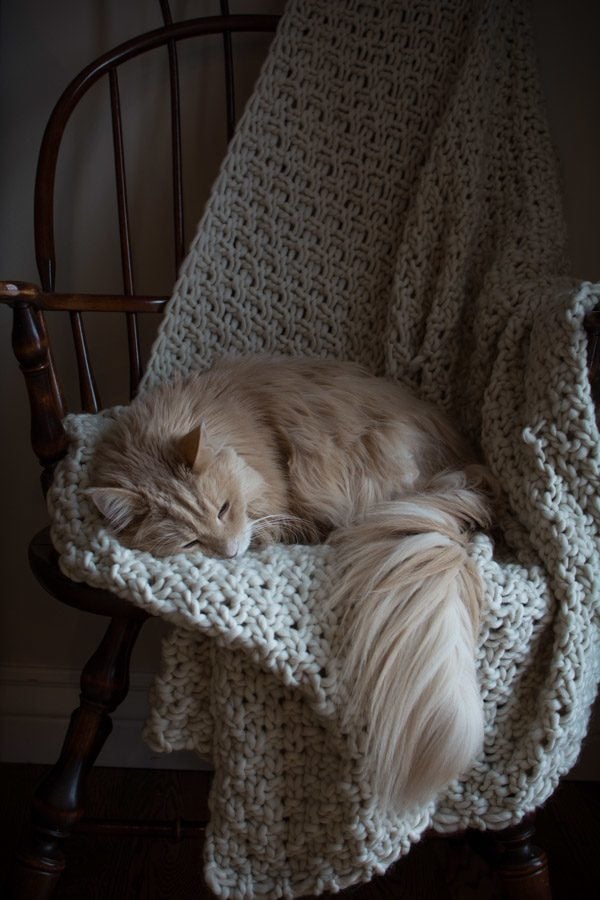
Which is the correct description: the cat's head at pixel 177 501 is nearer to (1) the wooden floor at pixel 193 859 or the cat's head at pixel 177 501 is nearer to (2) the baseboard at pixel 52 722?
(1) the wooden floor at pixel 193 859

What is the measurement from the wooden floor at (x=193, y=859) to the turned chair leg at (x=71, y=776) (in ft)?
0.72

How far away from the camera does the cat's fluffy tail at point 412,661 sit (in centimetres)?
70

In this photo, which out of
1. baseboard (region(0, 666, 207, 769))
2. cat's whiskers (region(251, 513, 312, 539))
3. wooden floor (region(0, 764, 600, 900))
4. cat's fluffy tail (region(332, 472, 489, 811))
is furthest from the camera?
baseboard (region(0, 666, 207, 769))

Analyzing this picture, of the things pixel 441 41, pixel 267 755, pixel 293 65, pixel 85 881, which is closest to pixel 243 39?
pixel 293 65

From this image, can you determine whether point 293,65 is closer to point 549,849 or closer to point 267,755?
point 267,755

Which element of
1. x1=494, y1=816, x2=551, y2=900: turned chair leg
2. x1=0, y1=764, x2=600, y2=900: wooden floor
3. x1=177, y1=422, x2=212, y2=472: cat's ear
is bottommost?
x1=0, y1=764, x2=600, y2=900: wooden floor

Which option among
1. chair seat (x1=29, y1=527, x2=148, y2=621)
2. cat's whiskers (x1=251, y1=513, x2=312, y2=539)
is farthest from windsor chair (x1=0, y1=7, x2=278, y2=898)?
cat's whiskers (x1=251, y1=513, x2=312, y2=539)

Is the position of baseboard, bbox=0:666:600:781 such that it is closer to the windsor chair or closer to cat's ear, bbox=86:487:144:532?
the windsor chair

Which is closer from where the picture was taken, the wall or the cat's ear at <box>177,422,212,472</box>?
the cat's ear at <box>177,422,212,472</box>

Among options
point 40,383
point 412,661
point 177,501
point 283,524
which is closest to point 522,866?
point 412,661

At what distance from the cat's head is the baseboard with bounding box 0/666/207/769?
0.72m

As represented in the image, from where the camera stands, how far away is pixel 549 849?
3.88 feet

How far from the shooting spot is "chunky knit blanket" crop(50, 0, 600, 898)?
0.76m

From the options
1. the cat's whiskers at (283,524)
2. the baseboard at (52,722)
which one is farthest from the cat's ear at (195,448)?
the baseboard at (52,722)
